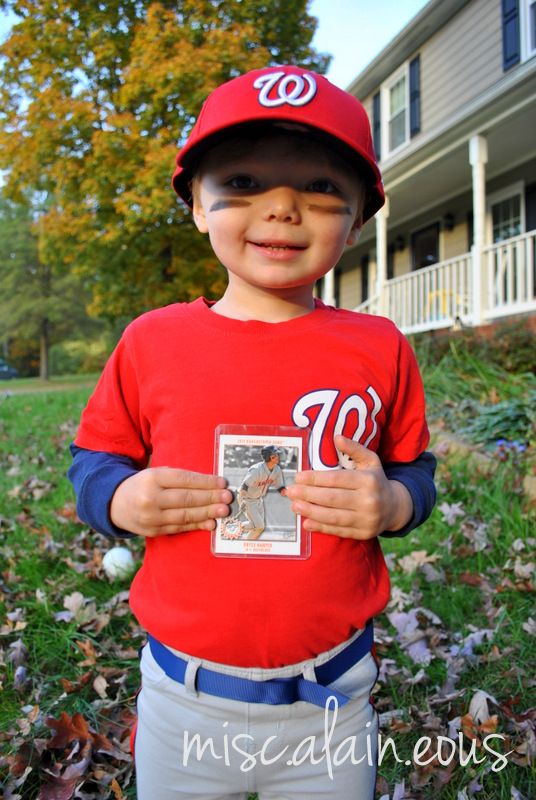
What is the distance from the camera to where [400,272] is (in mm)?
15008

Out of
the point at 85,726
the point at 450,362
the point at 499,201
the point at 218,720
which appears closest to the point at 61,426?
the point at 450,362

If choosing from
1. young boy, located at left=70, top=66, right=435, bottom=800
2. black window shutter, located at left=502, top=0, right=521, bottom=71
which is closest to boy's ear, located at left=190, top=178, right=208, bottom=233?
young boy, located at left=70, top=66, right=435, bottom=800

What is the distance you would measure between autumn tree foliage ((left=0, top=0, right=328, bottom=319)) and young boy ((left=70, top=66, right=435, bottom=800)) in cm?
1078

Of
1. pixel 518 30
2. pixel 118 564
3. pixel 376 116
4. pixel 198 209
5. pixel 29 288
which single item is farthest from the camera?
pixel 29 288

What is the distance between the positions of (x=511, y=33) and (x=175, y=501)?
11687 mm

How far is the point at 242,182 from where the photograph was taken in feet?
4.29

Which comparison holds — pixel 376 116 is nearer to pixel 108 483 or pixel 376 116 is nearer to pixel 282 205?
pixel 282 205

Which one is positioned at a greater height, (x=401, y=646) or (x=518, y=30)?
(x=518, y=30)

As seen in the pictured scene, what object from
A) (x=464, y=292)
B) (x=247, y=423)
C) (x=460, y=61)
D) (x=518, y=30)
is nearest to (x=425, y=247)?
(x=460, y=61)

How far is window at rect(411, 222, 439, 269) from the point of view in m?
13.9

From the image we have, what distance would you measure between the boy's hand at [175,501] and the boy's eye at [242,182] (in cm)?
57

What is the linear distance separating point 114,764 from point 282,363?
1616 millimetres

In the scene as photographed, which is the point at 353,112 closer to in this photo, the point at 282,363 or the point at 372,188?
the point at 372,188

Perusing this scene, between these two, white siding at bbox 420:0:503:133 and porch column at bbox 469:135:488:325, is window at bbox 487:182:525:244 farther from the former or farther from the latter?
white siding at bbox 420:0:503:133
